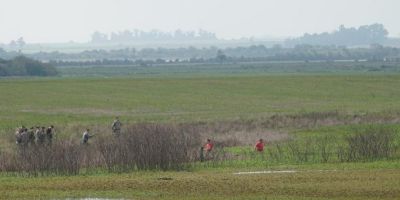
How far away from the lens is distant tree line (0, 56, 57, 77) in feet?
454

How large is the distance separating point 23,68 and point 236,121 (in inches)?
3201

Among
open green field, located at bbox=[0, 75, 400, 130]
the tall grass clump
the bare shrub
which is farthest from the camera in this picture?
open green field, located at bbox=[0, 75, 400, 130]

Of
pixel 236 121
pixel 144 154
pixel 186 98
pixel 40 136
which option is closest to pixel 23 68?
pixel 186 98

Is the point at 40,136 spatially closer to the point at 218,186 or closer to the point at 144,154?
the point at 144,154

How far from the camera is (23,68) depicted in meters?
142

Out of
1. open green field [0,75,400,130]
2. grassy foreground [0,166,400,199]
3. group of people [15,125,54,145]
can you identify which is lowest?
open green field [0,75,400,130]

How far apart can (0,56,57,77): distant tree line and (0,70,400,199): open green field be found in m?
25.5

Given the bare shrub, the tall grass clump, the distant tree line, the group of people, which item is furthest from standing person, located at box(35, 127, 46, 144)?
the distant tree line

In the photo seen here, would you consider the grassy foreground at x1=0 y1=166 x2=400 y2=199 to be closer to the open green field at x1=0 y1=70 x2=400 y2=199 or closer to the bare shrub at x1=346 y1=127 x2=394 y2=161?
the open green field at x1=0 y1=70 x2=400 y2=199

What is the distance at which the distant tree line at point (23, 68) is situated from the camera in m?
138

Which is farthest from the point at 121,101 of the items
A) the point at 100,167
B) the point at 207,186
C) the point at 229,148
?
the point at 207,186

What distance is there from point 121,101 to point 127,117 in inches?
611

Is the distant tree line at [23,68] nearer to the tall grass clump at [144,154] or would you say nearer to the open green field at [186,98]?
the open green field at [186,98]

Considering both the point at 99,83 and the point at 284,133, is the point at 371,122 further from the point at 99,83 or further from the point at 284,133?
the point at 99,83
